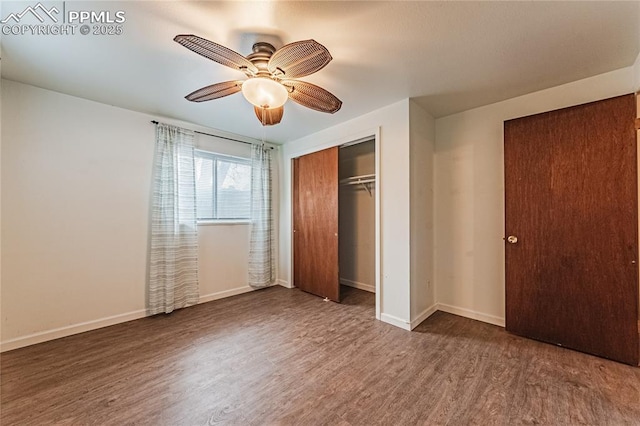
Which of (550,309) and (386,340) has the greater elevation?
(550,309)

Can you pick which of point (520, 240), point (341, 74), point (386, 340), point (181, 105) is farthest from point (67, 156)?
point (520, 240)

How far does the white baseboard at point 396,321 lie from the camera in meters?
2.60

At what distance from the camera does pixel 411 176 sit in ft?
8.78

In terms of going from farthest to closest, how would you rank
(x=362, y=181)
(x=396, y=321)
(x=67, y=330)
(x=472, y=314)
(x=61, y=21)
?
1. (x=362, y=181)
2. (x=472, y=314)
3. (x=396, y=321)
4. (x=67, y=330)
5. (x=61, y=21)

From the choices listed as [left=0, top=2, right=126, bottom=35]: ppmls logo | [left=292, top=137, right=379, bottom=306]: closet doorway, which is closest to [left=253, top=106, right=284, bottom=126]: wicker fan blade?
[left=0, top=2, right=126, bottom=35]: ppmls logo

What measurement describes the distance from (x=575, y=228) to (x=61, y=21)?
4.13m

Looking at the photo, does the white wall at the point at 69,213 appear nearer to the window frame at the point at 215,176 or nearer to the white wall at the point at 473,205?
the window frame at the point at 215,176

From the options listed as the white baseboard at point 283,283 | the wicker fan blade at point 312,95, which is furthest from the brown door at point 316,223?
the wicker fan blade at point 312,95

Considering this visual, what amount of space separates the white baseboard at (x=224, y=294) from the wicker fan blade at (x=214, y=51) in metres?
2.96

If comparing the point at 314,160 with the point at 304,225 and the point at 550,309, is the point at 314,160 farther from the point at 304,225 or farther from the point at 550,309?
the point at 550,309

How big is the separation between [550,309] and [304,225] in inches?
116

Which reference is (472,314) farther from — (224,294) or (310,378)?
(224,294)

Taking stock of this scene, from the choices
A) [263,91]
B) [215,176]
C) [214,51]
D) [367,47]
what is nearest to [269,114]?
[263,91]

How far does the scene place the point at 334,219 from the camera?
11.3 feet
